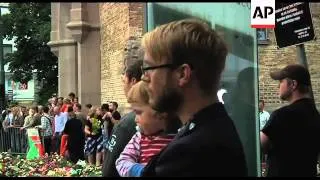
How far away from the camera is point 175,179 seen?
191cm

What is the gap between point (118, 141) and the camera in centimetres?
368

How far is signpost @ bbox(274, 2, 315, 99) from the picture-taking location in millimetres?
5879

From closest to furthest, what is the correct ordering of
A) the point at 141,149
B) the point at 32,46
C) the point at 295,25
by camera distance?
the point at 141,149, the point at 295,25, the point at 32,46

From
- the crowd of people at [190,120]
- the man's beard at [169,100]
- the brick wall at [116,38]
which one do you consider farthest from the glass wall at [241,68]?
A: the brick wall at [116,38]

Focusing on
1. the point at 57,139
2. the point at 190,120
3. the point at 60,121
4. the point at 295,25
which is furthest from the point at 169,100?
the point at 57,139

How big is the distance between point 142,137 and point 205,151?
1519 millimetres

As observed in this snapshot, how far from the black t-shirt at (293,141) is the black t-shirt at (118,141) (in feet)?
3.35

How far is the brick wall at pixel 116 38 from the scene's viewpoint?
16312mm

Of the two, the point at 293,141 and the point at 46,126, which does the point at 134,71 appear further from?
the point at 46,126

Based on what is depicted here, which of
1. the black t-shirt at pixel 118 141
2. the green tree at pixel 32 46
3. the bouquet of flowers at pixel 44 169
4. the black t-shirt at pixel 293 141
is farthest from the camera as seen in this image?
the green tree at pixel 32 46

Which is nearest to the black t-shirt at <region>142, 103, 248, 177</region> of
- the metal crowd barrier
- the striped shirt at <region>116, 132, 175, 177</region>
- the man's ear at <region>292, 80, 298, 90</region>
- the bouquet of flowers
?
the striped shirt at <region>116, 132, 175, 177</region>

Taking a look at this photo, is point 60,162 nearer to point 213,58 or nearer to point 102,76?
point 102,76

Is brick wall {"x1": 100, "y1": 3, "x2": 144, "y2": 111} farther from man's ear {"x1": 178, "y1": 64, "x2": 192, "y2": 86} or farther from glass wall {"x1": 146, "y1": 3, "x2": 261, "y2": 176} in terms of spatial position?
man's ear {"x1": 178, "y1": 64, "x2": 192, "y2": 86}

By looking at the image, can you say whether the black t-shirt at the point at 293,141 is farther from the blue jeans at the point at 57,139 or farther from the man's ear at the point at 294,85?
the blue jeans at the point at 57,139
